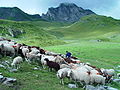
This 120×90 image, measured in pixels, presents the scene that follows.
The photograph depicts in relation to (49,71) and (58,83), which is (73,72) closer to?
(58,83)

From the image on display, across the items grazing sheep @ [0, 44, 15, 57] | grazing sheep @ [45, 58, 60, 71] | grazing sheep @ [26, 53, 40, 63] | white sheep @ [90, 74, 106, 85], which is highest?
grazing sheep @ [0, 44, 15, 57]

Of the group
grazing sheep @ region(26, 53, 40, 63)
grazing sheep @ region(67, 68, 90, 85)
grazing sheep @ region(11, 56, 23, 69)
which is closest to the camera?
grazing sheep @ region(67, 68, 90, 85)

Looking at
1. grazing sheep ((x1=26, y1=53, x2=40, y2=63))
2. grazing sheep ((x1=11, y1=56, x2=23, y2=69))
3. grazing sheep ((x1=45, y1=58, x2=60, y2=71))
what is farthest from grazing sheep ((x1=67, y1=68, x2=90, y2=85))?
grazing sheep ((x1=26, y1=53, x2=40, y2=63))

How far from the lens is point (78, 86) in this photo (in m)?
18.1

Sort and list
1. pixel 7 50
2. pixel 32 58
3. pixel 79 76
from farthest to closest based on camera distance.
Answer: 1. pixel 7 50
2. pixel 32 58
3. pixel 79 76

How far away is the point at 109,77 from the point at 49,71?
5916 mm

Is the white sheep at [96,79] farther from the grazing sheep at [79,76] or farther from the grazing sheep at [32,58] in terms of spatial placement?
the grazing sheep at [32,58]

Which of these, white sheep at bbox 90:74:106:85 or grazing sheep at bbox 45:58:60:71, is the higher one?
grazing sheep at bbox 45:58:60:71

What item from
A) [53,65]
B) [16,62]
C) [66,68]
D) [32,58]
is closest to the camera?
[66,68]

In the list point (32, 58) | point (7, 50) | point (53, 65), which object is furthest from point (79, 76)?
point (7, 50)

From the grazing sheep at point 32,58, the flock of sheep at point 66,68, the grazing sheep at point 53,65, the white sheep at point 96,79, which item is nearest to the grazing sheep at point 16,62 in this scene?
the flock of sheep at point 66,68

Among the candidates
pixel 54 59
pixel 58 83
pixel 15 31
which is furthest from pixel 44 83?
pixel 15 31

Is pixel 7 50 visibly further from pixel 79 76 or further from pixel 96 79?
pixel 96 79

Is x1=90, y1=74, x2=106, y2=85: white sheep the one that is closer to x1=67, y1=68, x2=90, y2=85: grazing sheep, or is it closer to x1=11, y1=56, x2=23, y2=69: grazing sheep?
x1=67, y1=68, x2=90, y2=85: grazing sheep
